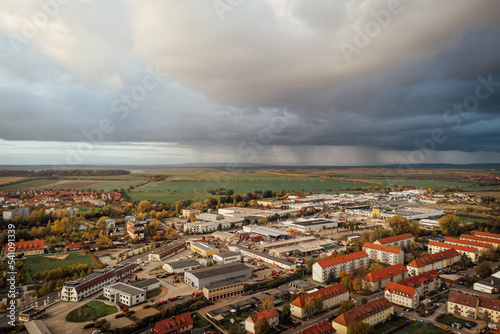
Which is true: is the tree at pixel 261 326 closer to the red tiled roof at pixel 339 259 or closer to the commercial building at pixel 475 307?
the red tiled roof at pixel 339 259

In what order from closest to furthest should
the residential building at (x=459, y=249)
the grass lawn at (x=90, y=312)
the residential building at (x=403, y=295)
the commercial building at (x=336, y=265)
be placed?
Result: the grass lawn at (x=90, y=312)
the residential building at (x=403, y=295)
the commercial building at (x=336, y=265)
the residential building at (x=459, y=249)

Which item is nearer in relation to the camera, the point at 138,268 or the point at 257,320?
the point at 257,320

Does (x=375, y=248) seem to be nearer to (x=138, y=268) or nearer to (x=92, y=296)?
(x=138, y=268)

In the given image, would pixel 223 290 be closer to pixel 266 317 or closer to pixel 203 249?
pixel 266 317

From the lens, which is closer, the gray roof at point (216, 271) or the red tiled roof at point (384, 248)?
the gray roof at point (216, 271)

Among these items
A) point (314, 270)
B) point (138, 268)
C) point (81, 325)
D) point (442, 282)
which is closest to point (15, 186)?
point (138, 268)

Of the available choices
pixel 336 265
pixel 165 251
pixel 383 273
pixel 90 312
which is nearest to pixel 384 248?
pixel 383 273

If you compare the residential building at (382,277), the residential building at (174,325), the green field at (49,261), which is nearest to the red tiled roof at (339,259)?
the residential building at (382,277)
